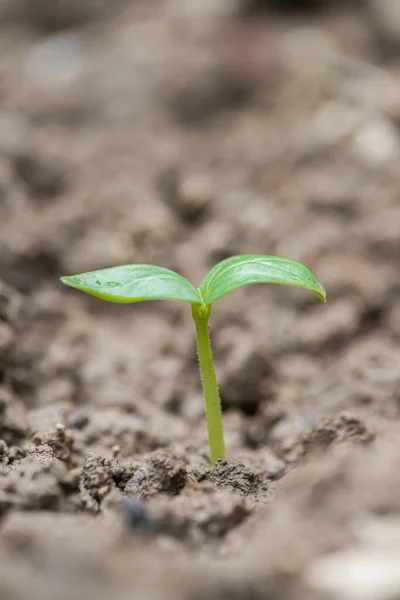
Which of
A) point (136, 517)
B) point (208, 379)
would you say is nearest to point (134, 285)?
point (208, 379)

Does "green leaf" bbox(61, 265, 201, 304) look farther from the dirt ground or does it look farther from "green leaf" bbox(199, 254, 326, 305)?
the dirt ground

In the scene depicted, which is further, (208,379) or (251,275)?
(208,379)

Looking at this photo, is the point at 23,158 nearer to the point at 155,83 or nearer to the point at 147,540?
the point at 155,83

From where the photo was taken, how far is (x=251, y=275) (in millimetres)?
1250

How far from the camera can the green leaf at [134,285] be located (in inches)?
47.2

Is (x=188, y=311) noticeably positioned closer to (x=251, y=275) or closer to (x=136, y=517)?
(x=251, y=275)

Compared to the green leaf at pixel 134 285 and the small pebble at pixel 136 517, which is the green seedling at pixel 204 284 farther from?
the small pebble at pixel 136 517

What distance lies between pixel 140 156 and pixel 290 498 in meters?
2.36

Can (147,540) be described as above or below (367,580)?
above

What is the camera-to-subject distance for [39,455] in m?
1.40

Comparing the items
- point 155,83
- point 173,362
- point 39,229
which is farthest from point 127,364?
point 155,83

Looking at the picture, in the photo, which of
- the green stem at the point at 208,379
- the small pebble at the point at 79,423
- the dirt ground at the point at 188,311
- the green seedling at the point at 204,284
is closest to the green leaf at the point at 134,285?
the green seedling at the point at 204,284

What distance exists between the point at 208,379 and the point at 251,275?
331 millimetres

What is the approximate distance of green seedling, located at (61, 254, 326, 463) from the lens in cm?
121
